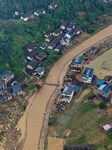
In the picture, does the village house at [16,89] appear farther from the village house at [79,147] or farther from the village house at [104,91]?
the village house at [79,147]

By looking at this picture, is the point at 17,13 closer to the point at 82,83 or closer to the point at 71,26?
the point at 71,26

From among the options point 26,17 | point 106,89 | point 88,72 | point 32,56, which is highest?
point 26,17

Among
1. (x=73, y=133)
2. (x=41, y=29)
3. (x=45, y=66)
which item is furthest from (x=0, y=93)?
(x=41, y=29)

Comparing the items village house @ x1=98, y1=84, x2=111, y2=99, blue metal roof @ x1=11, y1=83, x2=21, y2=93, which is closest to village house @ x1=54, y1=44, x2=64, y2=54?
blue metal roof @ x1=11, y1=83, x2=21, y2=93

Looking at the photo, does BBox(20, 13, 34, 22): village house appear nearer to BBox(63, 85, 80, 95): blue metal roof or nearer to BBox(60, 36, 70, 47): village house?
BBox(60, 36, 70, 47): village house

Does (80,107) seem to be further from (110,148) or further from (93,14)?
(93,14)

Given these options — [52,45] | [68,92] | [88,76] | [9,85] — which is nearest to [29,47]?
[52,45]

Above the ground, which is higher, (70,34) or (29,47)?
(70,34)
